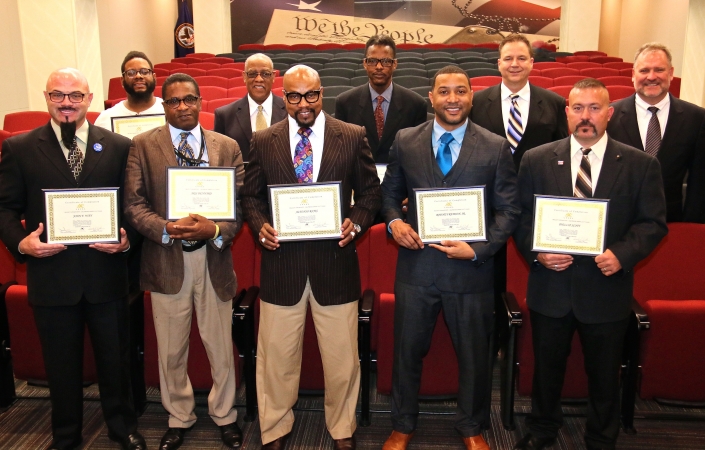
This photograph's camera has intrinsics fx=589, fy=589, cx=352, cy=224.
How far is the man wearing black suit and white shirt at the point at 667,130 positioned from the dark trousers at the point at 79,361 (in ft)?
9.57

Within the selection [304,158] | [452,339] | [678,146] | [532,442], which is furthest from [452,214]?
[678,146]

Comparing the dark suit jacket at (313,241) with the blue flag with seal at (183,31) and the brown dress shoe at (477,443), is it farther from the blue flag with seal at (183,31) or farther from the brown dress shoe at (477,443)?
the blue flag with seal at (183,31)

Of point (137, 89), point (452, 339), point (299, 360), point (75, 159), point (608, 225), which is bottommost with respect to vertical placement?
point (299, 360)

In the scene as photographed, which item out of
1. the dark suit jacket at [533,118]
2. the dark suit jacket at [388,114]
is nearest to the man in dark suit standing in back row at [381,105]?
the dark suit jacket at [388,114]

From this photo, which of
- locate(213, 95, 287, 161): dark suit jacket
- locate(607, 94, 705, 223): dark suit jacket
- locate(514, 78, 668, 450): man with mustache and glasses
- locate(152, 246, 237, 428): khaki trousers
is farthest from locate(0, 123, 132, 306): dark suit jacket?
locate(607, 94, 705, 223): dark suit jacket

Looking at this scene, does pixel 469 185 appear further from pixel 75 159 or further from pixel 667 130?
pixel 75 159

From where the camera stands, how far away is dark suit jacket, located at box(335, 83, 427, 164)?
386 cm

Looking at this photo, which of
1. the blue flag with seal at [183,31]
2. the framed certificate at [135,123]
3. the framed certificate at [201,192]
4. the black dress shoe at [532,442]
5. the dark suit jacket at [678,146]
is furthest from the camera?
the blue flag with seal at [183,31]

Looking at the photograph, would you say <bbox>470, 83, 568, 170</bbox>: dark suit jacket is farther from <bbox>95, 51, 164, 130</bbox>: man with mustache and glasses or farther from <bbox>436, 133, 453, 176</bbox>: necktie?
<bbox>95, 51, 164, 130</bbox>: man with mustache and glasses

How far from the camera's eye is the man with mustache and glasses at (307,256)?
107 inches

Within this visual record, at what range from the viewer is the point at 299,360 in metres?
2.92

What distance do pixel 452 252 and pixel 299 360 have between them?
37.4 inches

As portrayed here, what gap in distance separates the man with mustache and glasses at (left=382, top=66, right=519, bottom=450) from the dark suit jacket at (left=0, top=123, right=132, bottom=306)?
1.34m

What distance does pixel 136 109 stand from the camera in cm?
400
